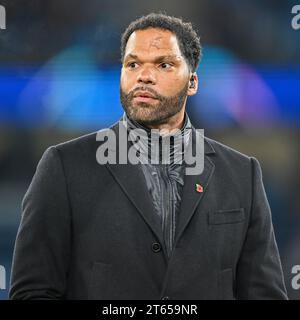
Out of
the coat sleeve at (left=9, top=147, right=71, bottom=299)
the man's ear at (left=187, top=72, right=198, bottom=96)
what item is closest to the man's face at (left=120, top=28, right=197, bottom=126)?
the man's ear at (left=187, top=72, right=198, bottom=96)

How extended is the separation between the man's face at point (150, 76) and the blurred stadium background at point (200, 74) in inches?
23.7

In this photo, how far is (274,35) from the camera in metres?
2.15

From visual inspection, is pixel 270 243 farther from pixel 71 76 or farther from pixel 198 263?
pixel 71 76

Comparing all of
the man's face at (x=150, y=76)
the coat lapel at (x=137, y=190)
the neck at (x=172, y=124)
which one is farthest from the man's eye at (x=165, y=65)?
the coat lapel at (x=137, y=190)

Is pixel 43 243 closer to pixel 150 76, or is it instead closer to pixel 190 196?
pixel 190 196

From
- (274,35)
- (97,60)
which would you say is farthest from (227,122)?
(97,60)

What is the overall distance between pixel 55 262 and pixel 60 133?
836mm

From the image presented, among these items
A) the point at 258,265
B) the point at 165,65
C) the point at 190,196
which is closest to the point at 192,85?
the point at 165,65

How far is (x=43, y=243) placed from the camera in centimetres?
127

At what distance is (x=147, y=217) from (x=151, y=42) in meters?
0.45

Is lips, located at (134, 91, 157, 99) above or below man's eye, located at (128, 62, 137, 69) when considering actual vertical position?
below

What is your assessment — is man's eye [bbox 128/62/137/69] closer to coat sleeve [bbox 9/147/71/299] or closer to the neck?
the neck

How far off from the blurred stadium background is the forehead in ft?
1.98

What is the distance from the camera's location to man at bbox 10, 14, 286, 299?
4.20ft
